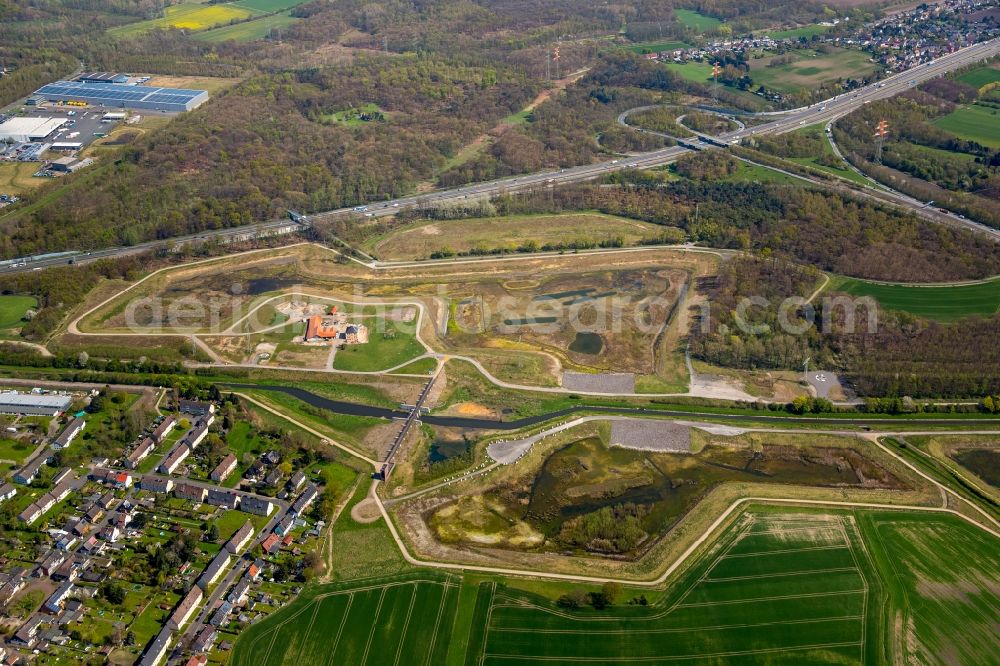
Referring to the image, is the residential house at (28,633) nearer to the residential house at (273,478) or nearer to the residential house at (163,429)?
the residential house at (273,478)

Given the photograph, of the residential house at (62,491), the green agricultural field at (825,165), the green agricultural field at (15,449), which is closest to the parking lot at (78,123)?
the green agricultural field at (15,449)

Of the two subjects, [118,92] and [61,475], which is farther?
[118,92]

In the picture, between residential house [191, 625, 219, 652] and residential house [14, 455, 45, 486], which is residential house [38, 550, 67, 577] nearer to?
residential house [14, 455, 45, 486]

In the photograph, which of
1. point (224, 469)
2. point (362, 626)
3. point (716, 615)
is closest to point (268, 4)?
point (224, 469)

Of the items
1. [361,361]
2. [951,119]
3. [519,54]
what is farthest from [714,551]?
[519,54]

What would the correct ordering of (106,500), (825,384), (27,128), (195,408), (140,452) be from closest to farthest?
1. (106,500)
2. (140,452)
3. (195,408)
4. (825,384)
5. (27,128)

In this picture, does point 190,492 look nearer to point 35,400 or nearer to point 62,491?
point 62,491
